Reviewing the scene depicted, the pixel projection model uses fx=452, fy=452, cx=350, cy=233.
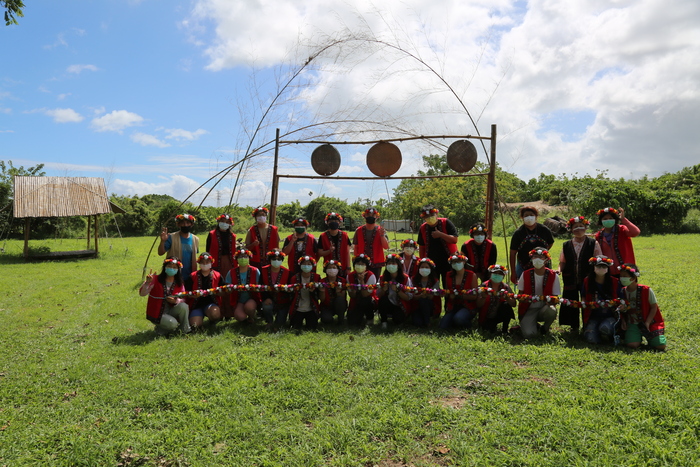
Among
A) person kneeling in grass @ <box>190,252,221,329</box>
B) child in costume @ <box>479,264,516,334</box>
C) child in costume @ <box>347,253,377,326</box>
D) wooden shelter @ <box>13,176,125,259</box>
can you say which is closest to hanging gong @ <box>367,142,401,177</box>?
child in costume @ <box>347,253,377,326</box>

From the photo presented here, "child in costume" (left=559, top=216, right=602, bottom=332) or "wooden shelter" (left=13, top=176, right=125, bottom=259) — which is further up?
"wooden shelter" (left=13, top=176, right=125, bottom=259)

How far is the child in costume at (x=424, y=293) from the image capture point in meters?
6.02

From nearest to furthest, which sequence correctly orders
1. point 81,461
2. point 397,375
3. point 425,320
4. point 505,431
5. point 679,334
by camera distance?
point 81,461, point 505,431, point 397,375, point 679,334, point 425,320

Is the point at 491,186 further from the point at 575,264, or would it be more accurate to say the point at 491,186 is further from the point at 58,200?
the point at 58,200

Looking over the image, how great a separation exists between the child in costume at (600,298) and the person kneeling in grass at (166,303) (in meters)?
4.92

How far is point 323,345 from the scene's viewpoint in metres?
5.25

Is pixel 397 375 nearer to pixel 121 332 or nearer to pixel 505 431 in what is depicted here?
pixel 505 431

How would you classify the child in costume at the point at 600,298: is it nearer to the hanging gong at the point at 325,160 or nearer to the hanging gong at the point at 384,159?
the hanging gong at the point at 384,159

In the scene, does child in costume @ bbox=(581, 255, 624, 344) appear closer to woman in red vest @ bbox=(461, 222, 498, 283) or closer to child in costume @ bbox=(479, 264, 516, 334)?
child in costume @ bbox=(479, 264, 516, 334)

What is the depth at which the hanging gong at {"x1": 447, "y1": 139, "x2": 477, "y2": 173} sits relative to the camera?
7.00 m

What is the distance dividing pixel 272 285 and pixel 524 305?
327 cm

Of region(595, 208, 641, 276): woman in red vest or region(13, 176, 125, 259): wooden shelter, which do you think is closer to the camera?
region(595, 208, 641, 276): woman in red vest

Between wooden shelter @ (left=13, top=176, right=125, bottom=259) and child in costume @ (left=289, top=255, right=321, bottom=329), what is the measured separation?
37.3 ft

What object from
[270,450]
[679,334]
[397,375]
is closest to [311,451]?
[270,450]
